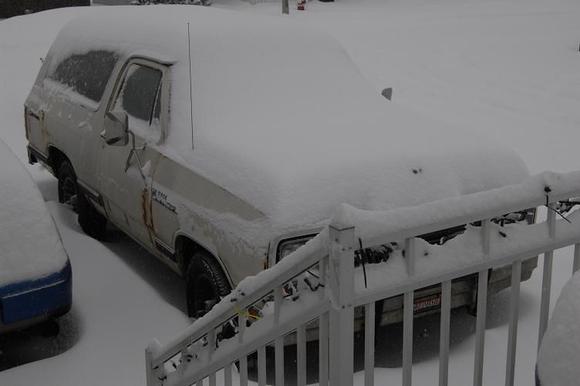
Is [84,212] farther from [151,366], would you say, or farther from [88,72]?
[151,366]

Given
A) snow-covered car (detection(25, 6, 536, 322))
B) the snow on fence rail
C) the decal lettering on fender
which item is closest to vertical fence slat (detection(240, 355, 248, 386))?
the snow on fence rail

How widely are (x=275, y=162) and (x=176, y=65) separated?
1.49 metres

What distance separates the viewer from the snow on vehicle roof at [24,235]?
4.25 m

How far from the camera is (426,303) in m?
4.11

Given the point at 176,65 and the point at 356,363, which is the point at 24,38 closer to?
the point at 176,65

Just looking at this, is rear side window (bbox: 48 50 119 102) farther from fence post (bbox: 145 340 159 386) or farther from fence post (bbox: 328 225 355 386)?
fence post (bbox: 328 225 355 386)

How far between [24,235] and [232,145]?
1.28 metres

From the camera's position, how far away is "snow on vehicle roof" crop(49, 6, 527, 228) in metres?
4.11

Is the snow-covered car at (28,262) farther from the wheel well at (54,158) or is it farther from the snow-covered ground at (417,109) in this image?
the wheel well at (54,158)

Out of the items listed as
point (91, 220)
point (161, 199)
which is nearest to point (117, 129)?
point (161, 199)

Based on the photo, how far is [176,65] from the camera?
529 cm

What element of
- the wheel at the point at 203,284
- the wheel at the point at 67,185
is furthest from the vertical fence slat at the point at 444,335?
the wheel at the point at 67,185

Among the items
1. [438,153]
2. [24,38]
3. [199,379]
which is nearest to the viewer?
[199,379]

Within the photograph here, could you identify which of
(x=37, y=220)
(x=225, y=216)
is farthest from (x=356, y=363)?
(x=37, y=220)
